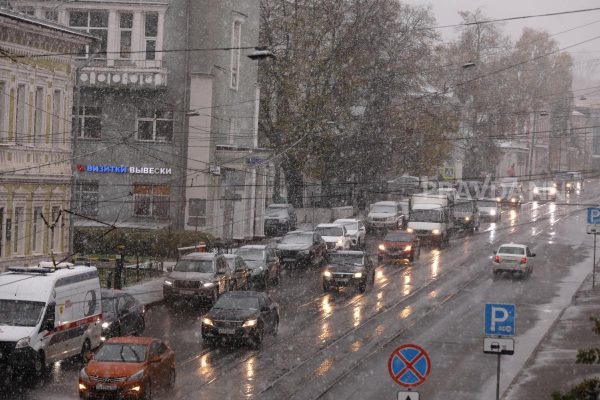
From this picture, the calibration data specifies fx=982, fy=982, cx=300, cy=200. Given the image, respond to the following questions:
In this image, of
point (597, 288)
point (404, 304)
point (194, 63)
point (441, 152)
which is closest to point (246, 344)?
point (404, 304)

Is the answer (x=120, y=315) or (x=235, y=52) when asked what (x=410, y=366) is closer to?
(x=120, y=315)

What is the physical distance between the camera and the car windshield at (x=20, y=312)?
22480mm

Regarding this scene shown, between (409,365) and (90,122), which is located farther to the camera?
(90,122)

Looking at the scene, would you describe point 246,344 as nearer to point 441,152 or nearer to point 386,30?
point 386,30

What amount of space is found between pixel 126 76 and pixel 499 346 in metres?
35.3

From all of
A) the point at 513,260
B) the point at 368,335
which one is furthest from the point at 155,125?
the point at 368,335

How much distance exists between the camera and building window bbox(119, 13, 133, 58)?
50.2 metres

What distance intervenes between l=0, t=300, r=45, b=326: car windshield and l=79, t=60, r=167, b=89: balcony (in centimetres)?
2823

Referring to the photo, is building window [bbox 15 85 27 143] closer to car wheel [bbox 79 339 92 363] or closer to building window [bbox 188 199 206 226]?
car wheel [bbox 79 339 92 363]

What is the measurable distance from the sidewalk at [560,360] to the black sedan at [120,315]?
35.1ft

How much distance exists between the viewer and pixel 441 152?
73.5 metres

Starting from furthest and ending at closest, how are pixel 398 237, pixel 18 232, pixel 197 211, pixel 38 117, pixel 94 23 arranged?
pixel 197 211
pixel 94 23
pixel 398 237
pixel 38 117
pixel 18 232

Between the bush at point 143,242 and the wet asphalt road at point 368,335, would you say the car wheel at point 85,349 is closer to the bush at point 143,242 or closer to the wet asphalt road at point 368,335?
the wet asphalt road at point 368,335

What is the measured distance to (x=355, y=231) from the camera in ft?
172
